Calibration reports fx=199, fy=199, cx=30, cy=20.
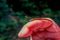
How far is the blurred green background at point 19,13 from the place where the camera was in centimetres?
293

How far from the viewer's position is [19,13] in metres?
3.10

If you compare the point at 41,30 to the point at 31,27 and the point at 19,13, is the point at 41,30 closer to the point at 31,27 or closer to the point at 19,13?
the point at 31,27

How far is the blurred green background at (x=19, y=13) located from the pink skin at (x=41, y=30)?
2.21 meters

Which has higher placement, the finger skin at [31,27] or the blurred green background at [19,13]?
the blurred green background at [19,13]

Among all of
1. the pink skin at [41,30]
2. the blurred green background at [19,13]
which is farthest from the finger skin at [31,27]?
the blurred green background at [19,13]

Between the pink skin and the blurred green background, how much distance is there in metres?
2.21

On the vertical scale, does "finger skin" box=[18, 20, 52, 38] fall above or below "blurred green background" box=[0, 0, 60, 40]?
below

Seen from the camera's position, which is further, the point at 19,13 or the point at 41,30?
the point at 19,13

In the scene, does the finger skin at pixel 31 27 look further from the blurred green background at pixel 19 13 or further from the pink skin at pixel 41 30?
the blurred green background at pixel 19 13

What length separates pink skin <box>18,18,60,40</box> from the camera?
0.59m

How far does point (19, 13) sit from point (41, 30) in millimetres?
2482

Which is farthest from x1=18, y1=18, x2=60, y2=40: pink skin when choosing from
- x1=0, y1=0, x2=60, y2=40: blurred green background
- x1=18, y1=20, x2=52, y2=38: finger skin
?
x1=0, y1=0, x2=60, y2=40: blurred green background

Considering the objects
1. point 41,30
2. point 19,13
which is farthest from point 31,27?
point 19,13

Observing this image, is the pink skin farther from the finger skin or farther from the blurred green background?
the blurred green background
